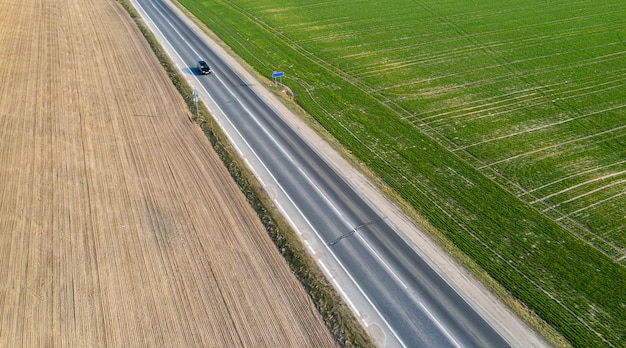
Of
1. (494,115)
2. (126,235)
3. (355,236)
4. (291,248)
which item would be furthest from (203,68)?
(494,115)

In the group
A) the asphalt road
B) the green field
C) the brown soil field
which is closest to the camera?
the brown soil field

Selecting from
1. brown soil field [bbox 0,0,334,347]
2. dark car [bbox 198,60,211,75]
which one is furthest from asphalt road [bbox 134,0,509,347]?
dark car [bbox 198,60,211,75]

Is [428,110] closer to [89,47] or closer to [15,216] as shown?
[15,216]

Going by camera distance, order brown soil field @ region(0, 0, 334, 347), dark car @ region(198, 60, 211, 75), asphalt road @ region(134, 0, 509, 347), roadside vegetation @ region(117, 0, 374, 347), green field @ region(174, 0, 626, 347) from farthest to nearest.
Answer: dark car @ region(198, 60, 211, 75), green field @ region(174, 0, 626, 347), asphalt road @ region(134, 0, 509, 347), roadside vegetation @ region(117, 0, 374, 347), brown soil field @ region(0, 0, 334, 347)

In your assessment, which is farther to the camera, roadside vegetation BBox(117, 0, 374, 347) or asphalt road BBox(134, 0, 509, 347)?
asphalt road BBox(134, 0, 509, 347)

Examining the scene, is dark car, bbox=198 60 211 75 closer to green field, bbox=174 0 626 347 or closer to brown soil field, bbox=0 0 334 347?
brown soil field, bbox=0 0 334 347

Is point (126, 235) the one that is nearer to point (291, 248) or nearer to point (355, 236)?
point (291, 248)

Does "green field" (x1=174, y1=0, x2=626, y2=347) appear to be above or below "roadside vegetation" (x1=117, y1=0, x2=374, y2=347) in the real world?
above
